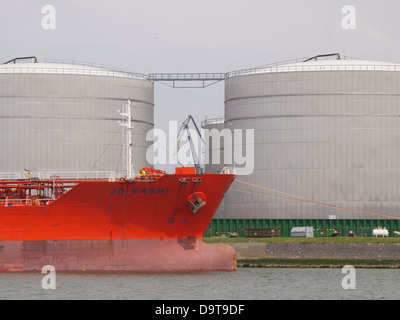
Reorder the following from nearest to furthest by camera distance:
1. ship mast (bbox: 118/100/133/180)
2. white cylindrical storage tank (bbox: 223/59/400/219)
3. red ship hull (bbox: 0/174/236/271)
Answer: red ship hull (bbox: 0/174/236/271) < ship mast (bbox: 118/100/133/180) < white cylindrical storage tank (bbox: 223/59/400/219)

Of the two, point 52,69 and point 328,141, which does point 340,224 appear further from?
point 52,69

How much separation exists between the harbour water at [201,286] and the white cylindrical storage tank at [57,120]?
26424 mm

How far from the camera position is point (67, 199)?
53.5 metres

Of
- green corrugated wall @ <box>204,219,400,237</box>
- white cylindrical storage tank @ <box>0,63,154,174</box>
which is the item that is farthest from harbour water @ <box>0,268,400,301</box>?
white cylindrical storage tank @ <box>0,63,154,174</box>

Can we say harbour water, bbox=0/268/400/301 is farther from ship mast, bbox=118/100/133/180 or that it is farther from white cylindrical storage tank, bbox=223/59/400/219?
white cylindrical storage tank, bbox=223/59/400/219

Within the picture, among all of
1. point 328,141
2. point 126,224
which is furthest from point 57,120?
point 126,224

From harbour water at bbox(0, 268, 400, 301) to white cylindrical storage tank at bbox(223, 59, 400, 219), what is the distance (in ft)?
69.2

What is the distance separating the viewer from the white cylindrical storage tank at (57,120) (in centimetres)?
8031

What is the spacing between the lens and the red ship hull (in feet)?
175

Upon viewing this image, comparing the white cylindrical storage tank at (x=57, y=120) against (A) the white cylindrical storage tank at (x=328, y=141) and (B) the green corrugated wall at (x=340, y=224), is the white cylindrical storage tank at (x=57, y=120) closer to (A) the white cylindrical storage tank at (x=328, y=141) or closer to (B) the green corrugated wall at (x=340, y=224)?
(A) the white cylindrical storage tank at (x=328, y=141)

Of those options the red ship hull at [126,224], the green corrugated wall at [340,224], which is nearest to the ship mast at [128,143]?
the red ship hull at [126,224]

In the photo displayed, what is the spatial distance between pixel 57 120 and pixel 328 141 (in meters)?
24.9
